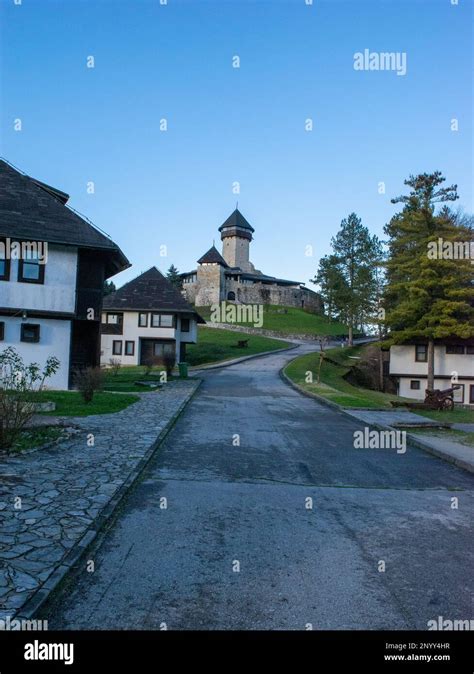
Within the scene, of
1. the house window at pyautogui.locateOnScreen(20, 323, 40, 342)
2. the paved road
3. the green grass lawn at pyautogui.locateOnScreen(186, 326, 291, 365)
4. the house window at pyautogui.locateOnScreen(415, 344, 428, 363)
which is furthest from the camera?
the green grass lawn at pyautogui.locateOnScreen(186, 326, 291, 365)

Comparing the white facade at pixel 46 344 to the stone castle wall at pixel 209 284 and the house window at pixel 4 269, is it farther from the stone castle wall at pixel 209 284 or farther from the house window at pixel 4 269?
the stone castle wall at pixel 209 284

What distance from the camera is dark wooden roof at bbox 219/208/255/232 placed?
352 ft

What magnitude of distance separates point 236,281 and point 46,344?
79218 mm

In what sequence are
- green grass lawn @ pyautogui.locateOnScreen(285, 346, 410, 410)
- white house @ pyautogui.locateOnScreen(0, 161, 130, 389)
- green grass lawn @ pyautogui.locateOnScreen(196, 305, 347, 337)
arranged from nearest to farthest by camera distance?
white house @ pyautogui.locateOnScreen(0, 161, 130, 389), green grass lawn @ pyautogui.locateOnScreen(285, 346, 410, 410), green grass lawn @ pyautogui.locateOnScreen(196, 305, 347, 337)

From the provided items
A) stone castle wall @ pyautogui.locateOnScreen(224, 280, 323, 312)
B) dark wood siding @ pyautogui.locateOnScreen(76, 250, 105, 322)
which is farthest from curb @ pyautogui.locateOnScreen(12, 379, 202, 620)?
stone castle wall @ pyautogui.locateOnScreen(224, 280, 323, 312)

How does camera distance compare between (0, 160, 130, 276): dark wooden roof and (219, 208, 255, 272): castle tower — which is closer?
(0, 160, 130, 276): dark wooden roof

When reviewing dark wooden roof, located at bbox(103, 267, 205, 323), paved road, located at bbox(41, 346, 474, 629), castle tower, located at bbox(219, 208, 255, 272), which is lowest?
paved road, located at bbox(41, 346, 474, 629)

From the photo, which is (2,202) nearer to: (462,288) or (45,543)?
(45,543)

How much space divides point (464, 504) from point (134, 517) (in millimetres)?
4776

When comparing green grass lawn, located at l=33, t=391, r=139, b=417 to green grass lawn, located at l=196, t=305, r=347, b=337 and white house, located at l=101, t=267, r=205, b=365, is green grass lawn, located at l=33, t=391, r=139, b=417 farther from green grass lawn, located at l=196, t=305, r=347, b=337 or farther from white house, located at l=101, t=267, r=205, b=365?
green grass lawn, located at l=196, t=305, r=347, b=337

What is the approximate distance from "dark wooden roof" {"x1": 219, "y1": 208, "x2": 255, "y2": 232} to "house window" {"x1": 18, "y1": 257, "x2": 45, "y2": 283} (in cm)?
8865

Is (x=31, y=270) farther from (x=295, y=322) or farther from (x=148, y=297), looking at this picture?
(x=295, y=322)

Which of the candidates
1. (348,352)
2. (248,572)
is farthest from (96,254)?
(348,352)

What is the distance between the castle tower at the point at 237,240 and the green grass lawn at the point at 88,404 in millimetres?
→ 89582
